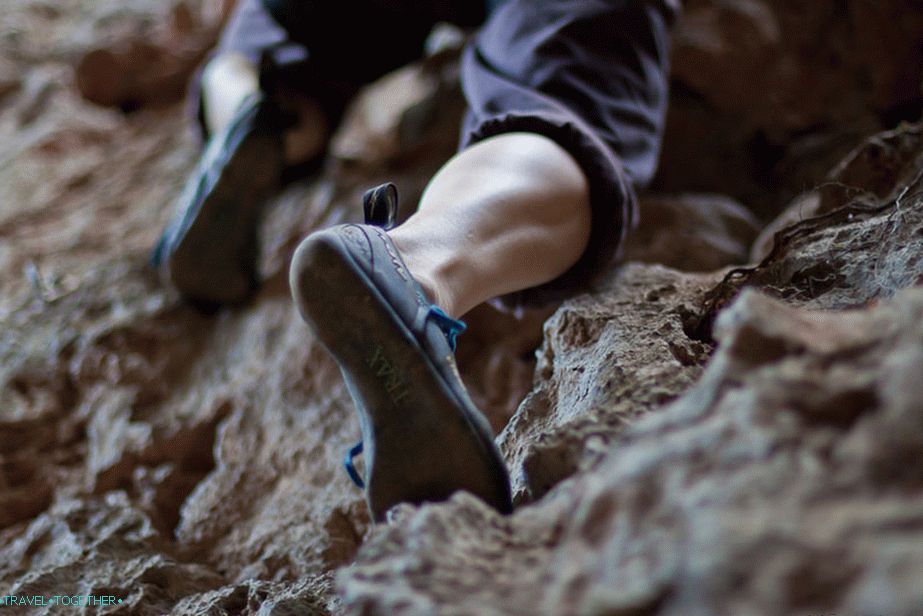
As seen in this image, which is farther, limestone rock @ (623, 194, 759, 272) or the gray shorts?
limestone rock @ (623, 194, 759, 272)

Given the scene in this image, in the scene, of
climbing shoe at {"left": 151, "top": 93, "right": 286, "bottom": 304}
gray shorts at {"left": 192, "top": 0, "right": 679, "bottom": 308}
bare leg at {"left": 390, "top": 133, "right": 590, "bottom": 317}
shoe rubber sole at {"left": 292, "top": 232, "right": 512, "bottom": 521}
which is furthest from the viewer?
climbing shoe at {"left": 151, "top": 93, "right": 286, "bottom": 304}

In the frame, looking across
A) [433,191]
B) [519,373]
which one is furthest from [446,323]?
[519,373]

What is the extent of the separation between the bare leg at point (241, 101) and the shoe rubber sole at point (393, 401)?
873 mm

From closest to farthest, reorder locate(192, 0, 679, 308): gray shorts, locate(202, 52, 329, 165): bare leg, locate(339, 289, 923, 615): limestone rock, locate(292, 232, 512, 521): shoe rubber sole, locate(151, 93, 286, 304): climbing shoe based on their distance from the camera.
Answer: locate(339, 289, 923, 615): limestone rock, locate(292, 232, 512, 521): shoe rubber sole, locate(192, 0, 679, 308): gray shorts, locate(151, 93, 286, 304): climbing shoe, locate(202, 52, 329, 165): bare leg

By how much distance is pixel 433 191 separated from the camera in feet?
2.68

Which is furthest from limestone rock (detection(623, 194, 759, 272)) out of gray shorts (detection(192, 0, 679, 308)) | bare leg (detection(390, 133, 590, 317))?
bare leg (detection(390, 133, 590, 317))

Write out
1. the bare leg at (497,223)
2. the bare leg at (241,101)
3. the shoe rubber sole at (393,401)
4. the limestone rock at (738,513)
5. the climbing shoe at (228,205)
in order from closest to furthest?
the limestone rock at (738,513) < the shoe rubber sole at (393,401) < the bare leg at (497,223) < the climbing shoe at (228,205) < the bare leg at (241,101)

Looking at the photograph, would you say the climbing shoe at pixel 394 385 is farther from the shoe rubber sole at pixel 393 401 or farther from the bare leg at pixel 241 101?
the bare leg at pixel 241 101

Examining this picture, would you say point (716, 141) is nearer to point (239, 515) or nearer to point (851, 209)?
point (851, 209)

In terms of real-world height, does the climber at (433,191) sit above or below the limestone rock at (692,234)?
above

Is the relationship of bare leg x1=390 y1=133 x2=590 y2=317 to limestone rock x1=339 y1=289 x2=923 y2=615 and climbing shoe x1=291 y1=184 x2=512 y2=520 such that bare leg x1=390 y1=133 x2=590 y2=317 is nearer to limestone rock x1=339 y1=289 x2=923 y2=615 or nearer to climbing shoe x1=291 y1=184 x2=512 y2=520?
climbing shoe x1=291 y1=184 x2=512 y2=520

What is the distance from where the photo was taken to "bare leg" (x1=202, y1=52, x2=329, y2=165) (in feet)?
4.67

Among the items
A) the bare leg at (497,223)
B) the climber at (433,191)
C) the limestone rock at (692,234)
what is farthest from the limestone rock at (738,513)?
the limestone rock at (692,234)

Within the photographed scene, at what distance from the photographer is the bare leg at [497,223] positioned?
72cm
